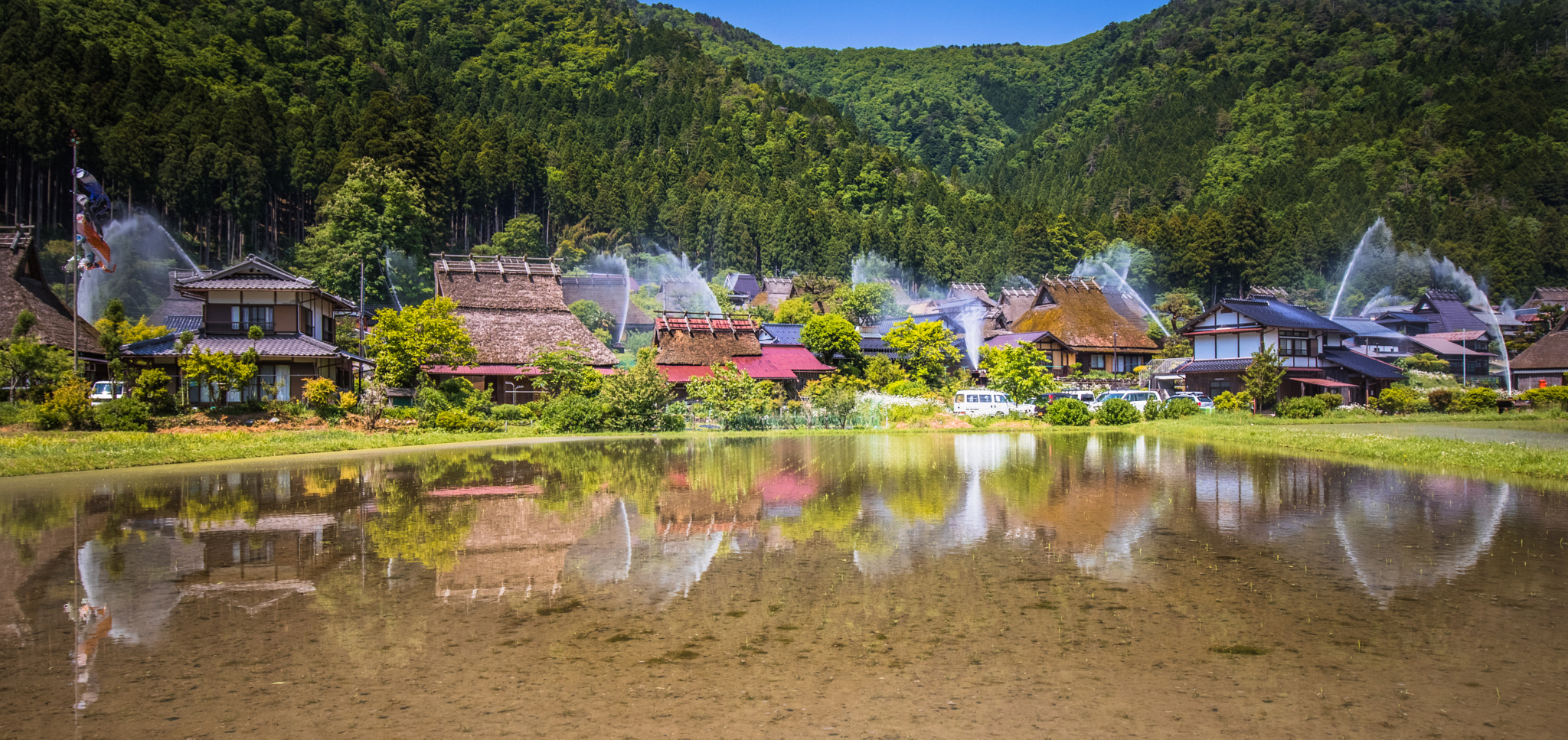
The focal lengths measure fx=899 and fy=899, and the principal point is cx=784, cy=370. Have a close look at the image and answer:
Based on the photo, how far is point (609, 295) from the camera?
222ft

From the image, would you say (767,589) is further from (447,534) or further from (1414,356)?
(1414,356)

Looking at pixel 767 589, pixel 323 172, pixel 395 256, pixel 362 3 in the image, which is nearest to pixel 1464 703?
pixel 767 589

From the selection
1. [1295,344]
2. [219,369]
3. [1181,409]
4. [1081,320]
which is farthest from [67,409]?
[1081,320]

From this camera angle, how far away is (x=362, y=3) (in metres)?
135

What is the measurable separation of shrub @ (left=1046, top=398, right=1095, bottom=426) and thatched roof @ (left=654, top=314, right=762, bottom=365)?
16.2m

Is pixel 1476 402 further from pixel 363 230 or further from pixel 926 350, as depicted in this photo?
pixel 363 230

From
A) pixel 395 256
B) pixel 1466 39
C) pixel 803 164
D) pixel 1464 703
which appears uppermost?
pixel 1466 39

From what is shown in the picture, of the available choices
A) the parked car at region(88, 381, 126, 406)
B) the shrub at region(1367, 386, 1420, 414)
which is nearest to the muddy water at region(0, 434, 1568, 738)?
the parked car at region(88, 381, 126, 406)

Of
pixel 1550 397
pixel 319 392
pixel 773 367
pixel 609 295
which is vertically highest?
pixel 609 295

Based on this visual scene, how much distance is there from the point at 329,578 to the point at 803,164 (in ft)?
340

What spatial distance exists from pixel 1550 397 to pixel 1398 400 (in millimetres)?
5496

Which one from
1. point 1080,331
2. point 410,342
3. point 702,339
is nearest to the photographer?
point 410,342

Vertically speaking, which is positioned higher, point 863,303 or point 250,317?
point 863,303

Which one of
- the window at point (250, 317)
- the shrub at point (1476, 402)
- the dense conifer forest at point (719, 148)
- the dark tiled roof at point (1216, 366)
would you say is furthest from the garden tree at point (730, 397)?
the shrub at point (1476, 402)
